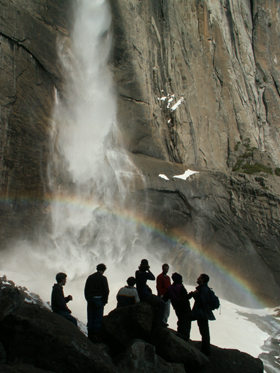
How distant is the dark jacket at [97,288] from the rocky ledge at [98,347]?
464mm

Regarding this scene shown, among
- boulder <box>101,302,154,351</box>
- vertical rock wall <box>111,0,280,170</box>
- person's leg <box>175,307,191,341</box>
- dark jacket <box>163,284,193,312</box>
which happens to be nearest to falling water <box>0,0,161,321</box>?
vertical rock wall <box>111,0,280,170</box>

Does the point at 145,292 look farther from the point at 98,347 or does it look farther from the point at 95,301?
the point at 98,347

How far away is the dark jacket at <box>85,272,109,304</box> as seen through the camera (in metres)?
5.68

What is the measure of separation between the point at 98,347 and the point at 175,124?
648 inches

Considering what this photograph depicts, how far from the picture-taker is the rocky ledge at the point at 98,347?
406cm

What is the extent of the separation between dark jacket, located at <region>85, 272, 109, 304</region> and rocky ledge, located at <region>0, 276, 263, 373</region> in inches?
18.2

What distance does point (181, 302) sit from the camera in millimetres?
5895

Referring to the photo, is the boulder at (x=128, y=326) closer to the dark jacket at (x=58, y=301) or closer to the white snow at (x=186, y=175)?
the dark jacket at (x=58, y=301)

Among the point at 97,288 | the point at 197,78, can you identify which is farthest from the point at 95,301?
the point at 197,78

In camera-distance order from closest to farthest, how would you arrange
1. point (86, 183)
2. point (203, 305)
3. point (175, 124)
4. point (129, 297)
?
point (203, 305) → point (129, 297) → point (86, 183) → point (175, 124)

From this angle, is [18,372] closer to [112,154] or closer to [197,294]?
[197,294]

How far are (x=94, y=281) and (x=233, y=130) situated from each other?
2114cm

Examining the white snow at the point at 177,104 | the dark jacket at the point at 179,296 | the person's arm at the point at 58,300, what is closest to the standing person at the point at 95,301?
the person's arm at the point at 58,300

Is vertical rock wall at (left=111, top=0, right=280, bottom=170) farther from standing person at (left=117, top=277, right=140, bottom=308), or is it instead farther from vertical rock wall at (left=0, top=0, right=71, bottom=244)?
standing person at (left=117, top=277, right=140, bottom=308)
